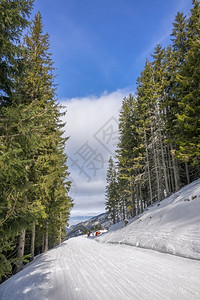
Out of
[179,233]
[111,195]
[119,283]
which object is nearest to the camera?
[119,283]

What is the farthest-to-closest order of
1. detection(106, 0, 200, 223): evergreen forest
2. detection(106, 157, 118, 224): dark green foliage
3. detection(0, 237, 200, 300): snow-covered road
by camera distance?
detection(106, 157, 118, 224): dark green foliage → detection(106, 0, 200, 223): evergreen forest → detection(0, 237, 200, 300): snow-covered road

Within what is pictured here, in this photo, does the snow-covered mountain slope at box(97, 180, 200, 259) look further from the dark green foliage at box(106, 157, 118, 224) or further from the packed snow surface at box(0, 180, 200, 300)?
the dark green foliage at box(106, 157, 118, 224)

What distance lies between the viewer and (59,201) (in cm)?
1123

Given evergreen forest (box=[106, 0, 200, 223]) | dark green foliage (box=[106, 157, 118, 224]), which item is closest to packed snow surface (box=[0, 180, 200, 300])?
evergreen forest (box=[106, 0, 200, 223])

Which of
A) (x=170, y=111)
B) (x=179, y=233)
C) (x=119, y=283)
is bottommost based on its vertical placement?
(x=119, y=283)

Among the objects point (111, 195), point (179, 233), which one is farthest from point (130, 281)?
point (111, 195)

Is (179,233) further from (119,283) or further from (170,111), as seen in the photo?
(170,111)


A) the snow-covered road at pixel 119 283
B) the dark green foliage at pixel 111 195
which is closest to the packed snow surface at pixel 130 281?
the snow-covered road at pixel 119 283

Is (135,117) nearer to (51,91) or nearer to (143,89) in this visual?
(143,89)

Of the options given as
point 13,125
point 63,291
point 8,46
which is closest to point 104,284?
point 63,291

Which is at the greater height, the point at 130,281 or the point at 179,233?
the point at 179,233

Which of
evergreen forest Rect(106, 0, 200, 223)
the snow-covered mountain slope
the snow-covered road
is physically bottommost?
the snow-covered road

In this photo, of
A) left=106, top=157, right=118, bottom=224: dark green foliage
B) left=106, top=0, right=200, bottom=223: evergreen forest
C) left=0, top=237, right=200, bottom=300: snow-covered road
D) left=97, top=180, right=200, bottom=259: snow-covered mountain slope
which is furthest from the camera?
left=106, top=157, right=118, bottom=224: dark green foliage

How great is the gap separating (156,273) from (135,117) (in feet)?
59.5
